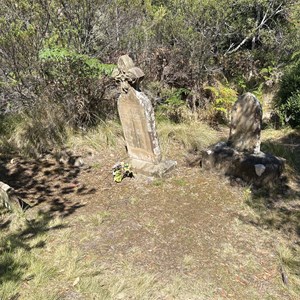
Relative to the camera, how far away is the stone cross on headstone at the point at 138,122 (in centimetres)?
538

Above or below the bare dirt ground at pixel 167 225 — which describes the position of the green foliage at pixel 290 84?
above

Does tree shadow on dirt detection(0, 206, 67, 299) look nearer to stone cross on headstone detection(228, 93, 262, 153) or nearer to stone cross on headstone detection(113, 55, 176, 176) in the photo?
stone cross on headstone detection(113, 55, 176, 176)

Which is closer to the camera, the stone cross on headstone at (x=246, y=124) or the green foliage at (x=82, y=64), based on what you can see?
the stone cross on headstone at (x=246, y=124)

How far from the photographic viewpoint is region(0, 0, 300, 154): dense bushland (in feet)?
21.5

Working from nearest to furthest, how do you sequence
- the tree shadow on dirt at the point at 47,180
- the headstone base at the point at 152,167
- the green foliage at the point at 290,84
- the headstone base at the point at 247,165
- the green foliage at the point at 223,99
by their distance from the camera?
1. the tree shadow on dirt at the point at 47,180
2. the headstone base at the point at 247,165
3. the headstone base at the point at 152,167
4. the green foliage at the point at 290,84
5. the green foliage at the point at 223,99

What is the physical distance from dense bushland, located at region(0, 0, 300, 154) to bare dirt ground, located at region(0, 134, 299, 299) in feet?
5.37

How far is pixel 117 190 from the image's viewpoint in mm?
5492

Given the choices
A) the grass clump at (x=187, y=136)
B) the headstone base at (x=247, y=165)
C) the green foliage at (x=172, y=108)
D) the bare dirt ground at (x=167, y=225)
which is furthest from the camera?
the green foliage at (x=172, y=108)

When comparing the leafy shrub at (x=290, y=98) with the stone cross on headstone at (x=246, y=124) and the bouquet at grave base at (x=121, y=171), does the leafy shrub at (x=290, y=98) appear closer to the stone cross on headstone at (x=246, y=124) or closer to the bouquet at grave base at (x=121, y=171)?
the stone cross on headstone at (x=246, y=124)

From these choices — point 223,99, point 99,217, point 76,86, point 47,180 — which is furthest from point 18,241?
point 223,99

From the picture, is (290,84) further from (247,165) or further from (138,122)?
(138,122)

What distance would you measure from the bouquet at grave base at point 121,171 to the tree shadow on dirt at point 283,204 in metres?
2.23

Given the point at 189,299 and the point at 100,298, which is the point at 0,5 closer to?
the point at 100,298

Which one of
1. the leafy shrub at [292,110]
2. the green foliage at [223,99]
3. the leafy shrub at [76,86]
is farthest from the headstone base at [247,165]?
the leafy shrub at [292,110]
